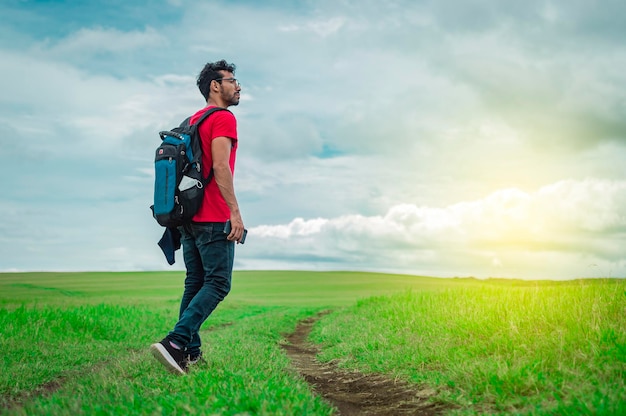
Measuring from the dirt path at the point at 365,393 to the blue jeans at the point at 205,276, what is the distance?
1463mm

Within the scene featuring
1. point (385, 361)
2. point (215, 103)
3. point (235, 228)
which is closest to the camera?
point (235, 228)

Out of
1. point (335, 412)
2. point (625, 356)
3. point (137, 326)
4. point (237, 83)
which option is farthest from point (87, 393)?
point (137, 326)

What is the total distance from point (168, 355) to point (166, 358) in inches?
2.0

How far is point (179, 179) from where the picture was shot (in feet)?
19.2

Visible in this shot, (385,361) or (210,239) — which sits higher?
(210,239)

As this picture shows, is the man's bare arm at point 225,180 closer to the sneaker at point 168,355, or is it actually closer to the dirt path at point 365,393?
the sneaker at point 168,355

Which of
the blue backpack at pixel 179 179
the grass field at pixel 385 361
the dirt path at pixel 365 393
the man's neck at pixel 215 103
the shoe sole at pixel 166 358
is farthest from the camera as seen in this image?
the man's neck at pixel 215 103

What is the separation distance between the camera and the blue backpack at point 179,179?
18.9 feet

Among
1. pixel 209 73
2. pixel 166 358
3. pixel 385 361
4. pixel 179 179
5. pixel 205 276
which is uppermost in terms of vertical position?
pixel 209 73

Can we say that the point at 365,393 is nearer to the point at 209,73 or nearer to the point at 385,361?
the point at 385,361

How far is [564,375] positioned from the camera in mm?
4707

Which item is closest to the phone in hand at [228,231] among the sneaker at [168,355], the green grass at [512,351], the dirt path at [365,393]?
the sneaker at [168,355]

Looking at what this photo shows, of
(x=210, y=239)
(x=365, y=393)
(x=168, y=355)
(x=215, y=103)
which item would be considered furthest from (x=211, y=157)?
(x=365, y=393)

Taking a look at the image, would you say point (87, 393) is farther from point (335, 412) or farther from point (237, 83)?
point (237, 83)
